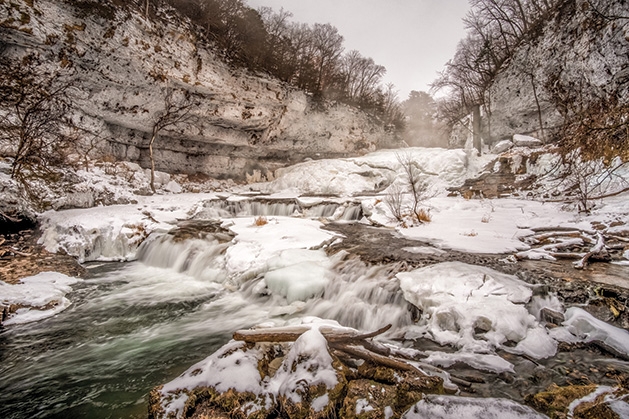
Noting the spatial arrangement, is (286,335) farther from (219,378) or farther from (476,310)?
(476,310)

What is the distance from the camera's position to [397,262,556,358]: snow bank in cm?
253

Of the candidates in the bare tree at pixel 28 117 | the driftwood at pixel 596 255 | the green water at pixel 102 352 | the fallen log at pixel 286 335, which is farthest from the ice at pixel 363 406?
the bare tree at pixel 28 117

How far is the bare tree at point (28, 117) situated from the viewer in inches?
198

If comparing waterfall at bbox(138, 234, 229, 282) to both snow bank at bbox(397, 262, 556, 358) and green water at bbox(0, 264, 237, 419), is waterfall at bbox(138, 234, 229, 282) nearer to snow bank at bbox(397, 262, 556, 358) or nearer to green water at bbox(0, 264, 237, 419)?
green water at bbox(0, 264, 237, 419)

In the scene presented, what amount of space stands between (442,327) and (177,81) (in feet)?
52.3

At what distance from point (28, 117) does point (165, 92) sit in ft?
28.3

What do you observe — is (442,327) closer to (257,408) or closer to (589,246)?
→ (257,408)

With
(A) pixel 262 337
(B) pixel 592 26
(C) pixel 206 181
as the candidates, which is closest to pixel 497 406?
(A) pixel 262 337

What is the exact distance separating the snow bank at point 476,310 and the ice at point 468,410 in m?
0.94

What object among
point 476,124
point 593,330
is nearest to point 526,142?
point 476,124

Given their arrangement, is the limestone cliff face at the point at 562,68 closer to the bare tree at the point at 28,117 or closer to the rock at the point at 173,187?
the bare tree at the point at 28,117

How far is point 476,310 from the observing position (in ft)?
9.34

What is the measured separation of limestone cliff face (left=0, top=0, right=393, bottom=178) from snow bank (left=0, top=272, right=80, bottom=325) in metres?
10.2

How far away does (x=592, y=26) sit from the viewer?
938 cm
